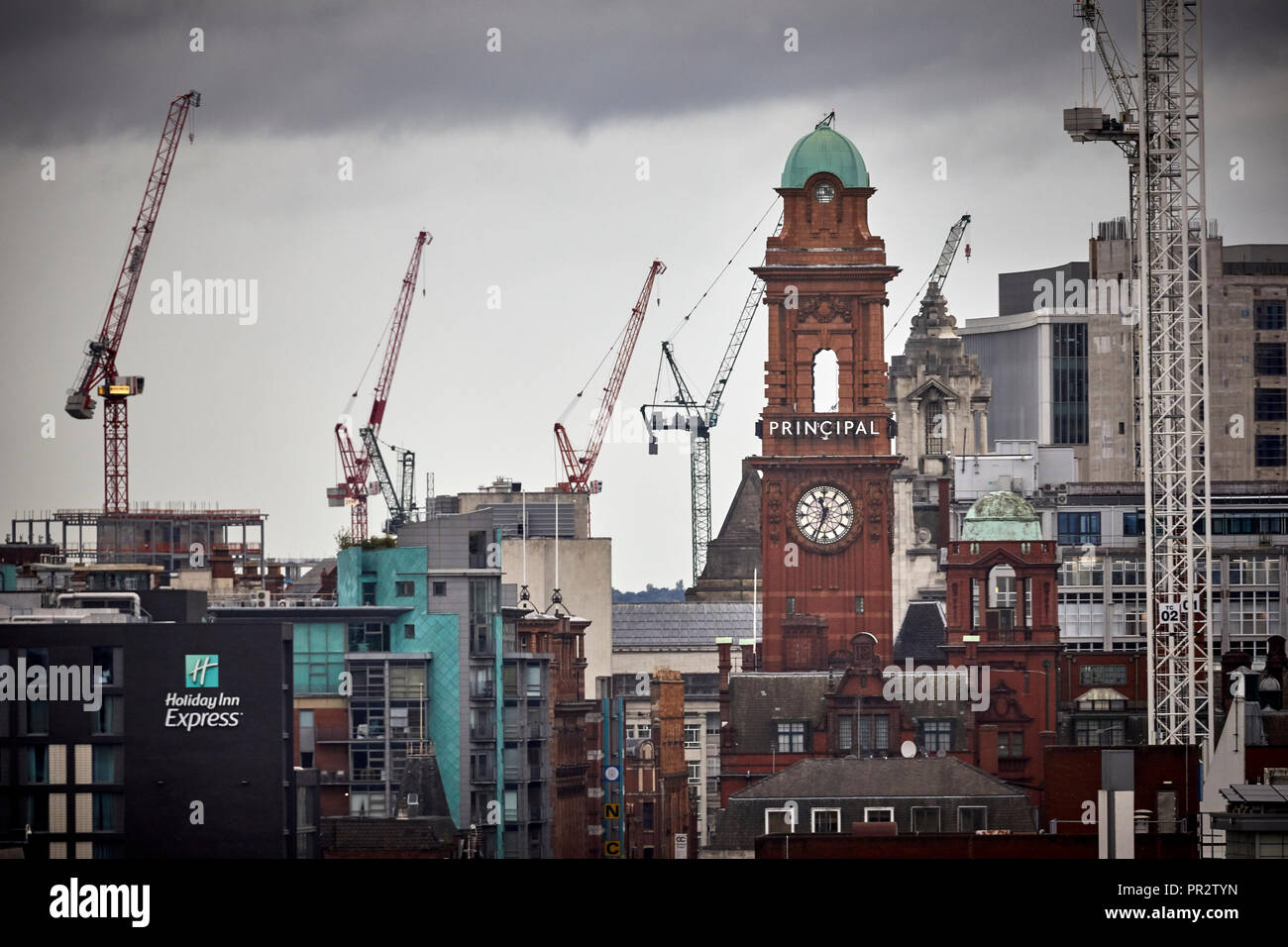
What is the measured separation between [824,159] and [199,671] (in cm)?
7977

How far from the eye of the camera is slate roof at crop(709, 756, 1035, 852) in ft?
419

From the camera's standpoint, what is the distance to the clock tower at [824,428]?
182000mm

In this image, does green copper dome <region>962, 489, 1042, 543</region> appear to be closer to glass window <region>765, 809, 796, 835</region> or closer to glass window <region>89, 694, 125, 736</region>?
glass window <region>765, 809, 796, 835</region>

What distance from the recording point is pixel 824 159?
7441 inches

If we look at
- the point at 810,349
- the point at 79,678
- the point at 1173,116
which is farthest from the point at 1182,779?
the point at 810,349

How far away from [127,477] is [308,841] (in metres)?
74.7

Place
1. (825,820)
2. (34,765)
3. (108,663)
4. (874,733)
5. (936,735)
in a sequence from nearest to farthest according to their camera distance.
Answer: (34,765) → (108,663) → (825,820) → (936,735) → (874,733)

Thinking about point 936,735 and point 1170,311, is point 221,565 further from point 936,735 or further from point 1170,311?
point 1170,311

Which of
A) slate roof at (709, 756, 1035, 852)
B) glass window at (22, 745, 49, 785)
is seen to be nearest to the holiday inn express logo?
glass window at (22, 745, 49, 785)

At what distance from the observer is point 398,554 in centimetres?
15862

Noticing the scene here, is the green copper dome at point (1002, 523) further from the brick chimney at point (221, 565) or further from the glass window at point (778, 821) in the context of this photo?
the brick chimney at point (221, 565)

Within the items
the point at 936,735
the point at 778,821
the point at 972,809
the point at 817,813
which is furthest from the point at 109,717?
the point at 936,735

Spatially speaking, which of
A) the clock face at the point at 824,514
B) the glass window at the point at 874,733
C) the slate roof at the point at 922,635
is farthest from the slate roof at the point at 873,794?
the clock face at the point at 824,514
